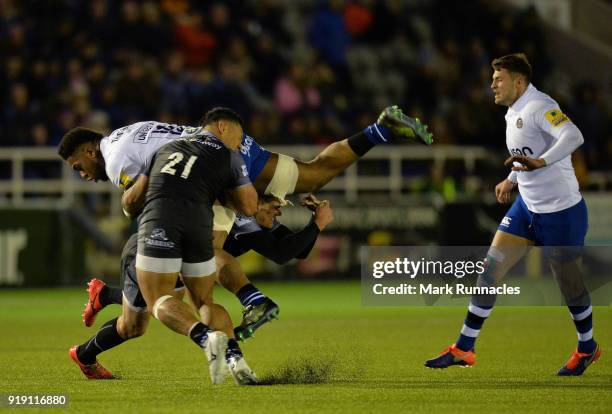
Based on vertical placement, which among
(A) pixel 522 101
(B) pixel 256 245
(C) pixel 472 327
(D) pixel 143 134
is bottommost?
(C) pixel 472 327

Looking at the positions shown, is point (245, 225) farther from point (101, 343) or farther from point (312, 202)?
point (101, 343)

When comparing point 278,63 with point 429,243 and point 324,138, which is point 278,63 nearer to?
point 324,138

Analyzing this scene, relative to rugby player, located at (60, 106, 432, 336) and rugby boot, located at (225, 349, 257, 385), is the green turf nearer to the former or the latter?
rugby boot, located at (225, 349, 257, 385)

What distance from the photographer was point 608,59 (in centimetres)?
2530

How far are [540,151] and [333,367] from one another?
2.26m

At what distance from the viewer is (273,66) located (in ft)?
74.0

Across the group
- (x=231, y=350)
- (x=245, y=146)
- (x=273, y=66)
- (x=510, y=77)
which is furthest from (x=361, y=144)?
(x=273, y=66)

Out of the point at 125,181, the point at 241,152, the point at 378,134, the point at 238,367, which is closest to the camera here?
the point at 238,367

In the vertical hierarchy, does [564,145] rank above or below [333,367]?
above

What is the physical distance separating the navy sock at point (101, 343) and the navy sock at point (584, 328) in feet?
11.1

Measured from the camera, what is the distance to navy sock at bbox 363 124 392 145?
10312 mm

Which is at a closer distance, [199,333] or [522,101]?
[199,333]

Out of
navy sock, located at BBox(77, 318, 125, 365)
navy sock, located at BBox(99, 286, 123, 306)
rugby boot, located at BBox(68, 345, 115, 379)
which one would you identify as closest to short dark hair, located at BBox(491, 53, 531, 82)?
navy sock, located at BBox(99, 286, 123, 306)

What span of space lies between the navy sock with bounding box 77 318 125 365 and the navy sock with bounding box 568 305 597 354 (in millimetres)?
3380
